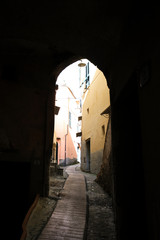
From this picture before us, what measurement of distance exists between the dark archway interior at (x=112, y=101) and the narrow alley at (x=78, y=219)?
2.80ft

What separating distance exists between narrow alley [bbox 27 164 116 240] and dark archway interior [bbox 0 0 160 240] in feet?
2.80

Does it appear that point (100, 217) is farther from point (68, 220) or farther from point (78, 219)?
point (68, 220)

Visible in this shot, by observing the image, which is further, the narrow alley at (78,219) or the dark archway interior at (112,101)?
the narrow alley at (78,219)

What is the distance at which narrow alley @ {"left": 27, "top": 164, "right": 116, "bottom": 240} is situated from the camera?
3.57m

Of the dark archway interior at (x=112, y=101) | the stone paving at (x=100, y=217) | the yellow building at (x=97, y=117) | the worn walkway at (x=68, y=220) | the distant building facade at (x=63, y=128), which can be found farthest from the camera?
the distant building facade at (x=63, y=128)

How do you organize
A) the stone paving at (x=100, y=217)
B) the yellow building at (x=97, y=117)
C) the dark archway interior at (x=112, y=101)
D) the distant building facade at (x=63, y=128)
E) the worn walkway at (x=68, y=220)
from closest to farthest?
the dark archway interior at (x=112, y=101) → the worn walkway at (x=68, y=220) → the stone paving at (x=100, y=217) → the yellow building at (x=97, y=117) → the distant building facade at (x=63, y=128)

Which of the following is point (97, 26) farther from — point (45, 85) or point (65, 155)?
point (65, 155)

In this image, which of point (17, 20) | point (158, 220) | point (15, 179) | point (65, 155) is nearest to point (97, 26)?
point (17, 20)

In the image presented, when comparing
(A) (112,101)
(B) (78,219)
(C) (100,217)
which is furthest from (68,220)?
(A) (112,101)

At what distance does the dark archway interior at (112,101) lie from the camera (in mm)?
1767

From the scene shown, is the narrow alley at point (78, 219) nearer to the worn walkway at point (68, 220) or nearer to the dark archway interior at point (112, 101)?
the worn walkway at point (68, 220)

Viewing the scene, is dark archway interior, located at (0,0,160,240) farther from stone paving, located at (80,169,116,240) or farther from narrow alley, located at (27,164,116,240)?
stone paving, located at (80,169,116,240)

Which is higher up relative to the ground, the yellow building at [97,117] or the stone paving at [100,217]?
the yellow building at [97,117]

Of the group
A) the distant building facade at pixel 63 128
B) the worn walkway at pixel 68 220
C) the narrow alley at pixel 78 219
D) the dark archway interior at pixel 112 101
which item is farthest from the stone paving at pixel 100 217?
the distant building facade at pixel 63 128
